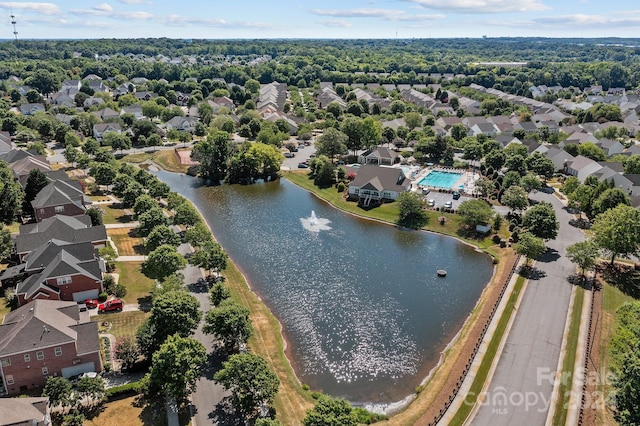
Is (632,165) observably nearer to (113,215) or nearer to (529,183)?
(529,183)

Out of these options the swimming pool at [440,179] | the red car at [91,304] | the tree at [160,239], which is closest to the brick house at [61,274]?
the red car at [91,304]

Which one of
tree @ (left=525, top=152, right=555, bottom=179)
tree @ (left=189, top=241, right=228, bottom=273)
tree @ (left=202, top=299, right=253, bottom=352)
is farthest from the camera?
tree @ (left=525, top=152, right=555, bottom=179)

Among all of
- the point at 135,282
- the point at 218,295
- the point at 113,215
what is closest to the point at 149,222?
the point at 135,282

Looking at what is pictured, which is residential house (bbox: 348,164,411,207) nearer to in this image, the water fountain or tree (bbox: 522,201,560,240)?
the water fountain

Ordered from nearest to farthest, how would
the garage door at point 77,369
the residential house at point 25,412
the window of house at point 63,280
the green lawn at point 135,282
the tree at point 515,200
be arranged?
the residential house at point 25,412, the garage door at point 77,369, the window of house at point 63,280, the green lawn at point 135,282, the tree at point 515,200

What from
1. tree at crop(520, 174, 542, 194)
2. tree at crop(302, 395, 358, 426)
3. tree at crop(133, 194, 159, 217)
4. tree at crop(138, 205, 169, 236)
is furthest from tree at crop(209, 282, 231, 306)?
tree at crop(520, 174, 542, 194)

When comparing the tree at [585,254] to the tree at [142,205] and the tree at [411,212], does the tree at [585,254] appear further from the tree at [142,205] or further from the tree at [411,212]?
the tree at [142,205]
